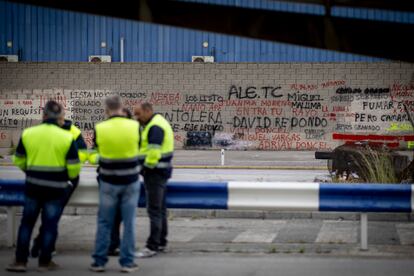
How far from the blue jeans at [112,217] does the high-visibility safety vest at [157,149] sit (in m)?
0.71

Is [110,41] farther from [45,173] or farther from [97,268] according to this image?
[97,268]

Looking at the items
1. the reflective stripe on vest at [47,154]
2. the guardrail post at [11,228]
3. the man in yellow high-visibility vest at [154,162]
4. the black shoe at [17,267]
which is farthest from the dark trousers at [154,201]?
the guardrail post at [11,228]

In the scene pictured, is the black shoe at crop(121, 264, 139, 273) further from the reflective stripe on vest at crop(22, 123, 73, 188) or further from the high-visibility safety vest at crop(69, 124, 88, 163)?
the high-visibility safety vest at crop(69, 124, 88, 163)

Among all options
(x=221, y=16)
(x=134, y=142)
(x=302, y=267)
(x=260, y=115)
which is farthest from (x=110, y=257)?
(x=260, y=115)

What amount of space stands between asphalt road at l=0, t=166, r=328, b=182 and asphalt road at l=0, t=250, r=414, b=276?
9.84 meters

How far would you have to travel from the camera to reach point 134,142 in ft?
27.6

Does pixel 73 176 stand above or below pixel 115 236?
above

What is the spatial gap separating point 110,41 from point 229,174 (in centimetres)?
1819

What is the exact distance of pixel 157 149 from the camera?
9117mm

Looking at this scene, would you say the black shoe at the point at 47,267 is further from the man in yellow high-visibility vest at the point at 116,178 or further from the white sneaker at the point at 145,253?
the white sneaker at the point at 145,253

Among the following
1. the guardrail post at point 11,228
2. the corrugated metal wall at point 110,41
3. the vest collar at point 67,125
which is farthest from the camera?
the corrugated metal wall at point 110,41

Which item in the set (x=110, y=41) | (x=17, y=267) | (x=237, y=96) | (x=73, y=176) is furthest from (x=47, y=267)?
(x=110, y=41)

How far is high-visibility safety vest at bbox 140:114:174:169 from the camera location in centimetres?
910

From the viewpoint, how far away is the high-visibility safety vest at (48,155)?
27.5 feet
